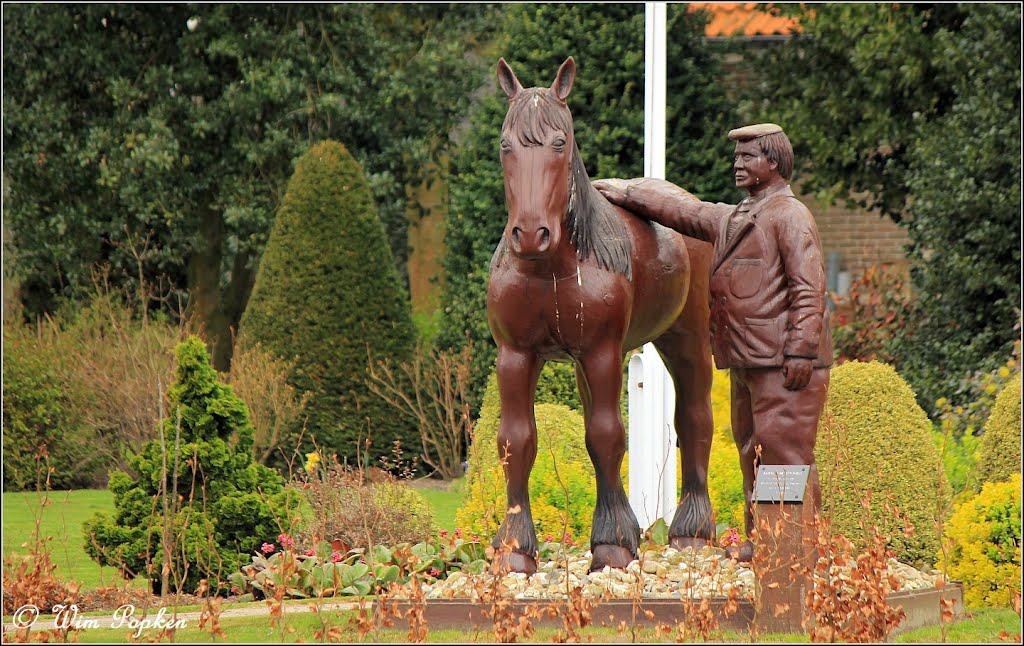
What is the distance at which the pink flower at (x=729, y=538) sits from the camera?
24.6 feet

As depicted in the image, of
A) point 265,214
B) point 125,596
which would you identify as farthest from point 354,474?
point 265,214

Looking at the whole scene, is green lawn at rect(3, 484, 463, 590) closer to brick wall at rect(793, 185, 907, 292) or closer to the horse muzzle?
the horse muzzle

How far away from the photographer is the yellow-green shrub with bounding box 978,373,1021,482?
829cm

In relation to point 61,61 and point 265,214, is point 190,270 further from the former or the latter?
point 61,61

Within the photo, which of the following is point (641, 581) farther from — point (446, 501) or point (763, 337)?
point (446, 501)

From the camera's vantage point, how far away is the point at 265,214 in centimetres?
1622

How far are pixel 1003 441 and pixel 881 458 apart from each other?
79 centimetres

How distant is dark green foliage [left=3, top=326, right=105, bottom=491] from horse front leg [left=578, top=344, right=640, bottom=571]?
7.88 meters

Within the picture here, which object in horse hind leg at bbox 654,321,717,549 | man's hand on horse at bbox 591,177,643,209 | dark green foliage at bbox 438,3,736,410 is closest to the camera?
man's hand on horse at bbox 591,177,643,209

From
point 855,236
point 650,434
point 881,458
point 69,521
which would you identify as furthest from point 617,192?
point 855,236

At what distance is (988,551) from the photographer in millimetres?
7598

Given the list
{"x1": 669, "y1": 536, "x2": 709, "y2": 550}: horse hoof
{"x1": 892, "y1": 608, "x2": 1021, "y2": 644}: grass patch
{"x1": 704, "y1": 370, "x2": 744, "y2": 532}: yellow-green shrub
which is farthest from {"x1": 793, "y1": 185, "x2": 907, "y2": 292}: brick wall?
{"x1": 669, "y1": 536, "x2": 709, "y2": 550}: horse hoof

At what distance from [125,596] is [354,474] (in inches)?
97.3

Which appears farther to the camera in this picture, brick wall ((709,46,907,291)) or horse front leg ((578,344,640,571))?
brick wall ((709,46,907,291))
